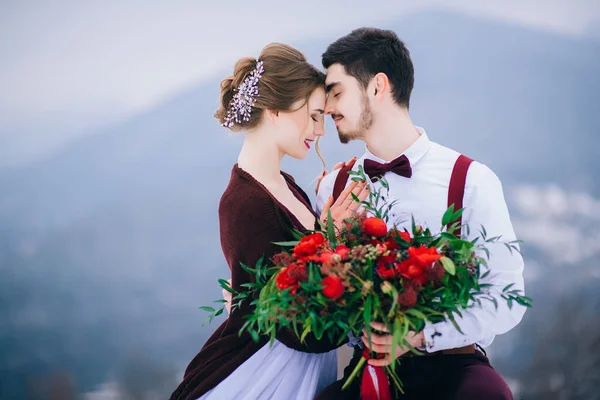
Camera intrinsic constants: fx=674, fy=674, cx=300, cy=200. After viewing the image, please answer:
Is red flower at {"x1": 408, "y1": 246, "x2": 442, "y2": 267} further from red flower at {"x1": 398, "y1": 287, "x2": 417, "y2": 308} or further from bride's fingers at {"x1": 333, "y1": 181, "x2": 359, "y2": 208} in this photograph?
bride's fingers at {"x1": 333, "y1": 181, "x2": 359, "y2": 208}

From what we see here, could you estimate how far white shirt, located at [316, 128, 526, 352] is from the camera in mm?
2076

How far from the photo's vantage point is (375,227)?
6.07ft

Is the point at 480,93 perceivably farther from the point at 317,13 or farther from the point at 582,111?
the point at 317,13

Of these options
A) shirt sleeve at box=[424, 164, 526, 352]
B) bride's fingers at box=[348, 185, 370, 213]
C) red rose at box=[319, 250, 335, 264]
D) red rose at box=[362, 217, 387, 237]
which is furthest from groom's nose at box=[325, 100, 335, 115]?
red rose at box=[319, 250, 335, 264]

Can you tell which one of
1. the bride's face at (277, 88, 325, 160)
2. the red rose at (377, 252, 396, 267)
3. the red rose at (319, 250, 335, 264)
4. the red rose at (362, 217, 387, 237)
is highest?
the bride's face at (277, 88, 325, 160)

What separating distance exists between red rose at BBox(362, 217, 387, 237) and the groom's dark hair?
795 mm

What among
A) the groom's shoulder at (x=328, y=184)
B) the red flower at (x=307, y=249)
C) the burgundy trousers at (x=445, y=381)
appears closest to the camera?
the red flower at (x=307, y=249)

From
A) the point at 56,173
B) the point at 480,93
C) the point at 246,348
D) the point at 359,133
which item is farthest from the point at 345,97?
the point at 56,173

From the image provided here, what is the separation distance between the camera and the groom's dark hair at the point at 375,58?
250cm

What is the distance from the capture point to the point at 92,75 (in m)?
4.51

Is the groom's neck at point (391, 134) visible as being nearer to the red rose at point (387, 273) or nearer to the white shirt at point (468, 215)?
the white shirt at point (468, 215)

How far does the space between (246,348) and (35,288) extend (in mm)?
2680

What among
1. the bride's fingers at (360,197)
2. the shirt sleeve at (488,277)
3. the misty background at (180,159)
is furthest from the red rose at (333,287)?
the misty background at (180,159)

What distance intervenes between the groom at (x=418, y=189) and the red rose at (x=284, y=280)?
338 mm
